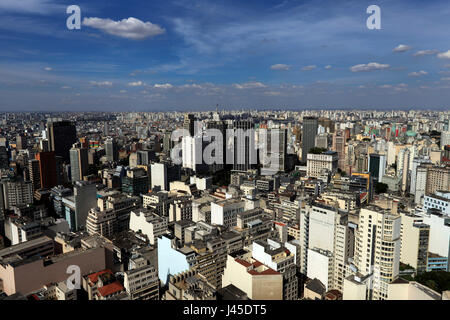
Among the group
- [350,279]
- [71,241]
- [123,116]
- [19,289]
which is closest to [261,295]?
[350,279]

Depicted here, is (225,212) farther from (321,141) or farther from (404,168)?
(321,141)

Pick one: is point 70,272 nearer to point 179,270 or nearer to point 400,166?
point 179,270

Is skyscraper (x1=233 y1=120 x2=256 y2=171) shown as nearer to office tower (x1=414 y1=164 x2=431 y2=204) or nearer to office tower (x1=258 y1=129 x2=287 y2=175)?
office tower (x1=258 y1=129 x2=287 y2=175)

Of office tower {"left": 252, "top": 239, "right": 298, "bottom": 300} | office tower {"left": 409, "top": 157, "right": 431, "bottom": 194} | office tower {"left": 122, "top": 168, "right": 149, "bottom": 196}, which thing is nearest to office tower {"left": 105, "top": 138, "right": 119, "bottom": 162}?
office tower {"left": 122, "top": 168, "right": 149, "bottom": 196}

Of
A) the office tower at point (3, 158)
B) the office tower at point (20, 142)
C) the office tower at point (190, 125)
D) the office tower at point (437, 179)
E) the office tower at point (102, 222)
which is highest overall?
the office tower at point (190, 125)

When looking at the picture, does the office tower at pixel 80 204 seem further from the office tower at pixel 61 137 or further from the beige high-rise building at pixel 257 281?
the office tower at pixel 61 137

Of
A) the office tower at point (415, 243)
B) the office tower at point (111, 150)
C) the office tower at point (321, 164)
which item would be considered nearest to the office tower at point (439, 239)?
the office tower at point (415, 243)
